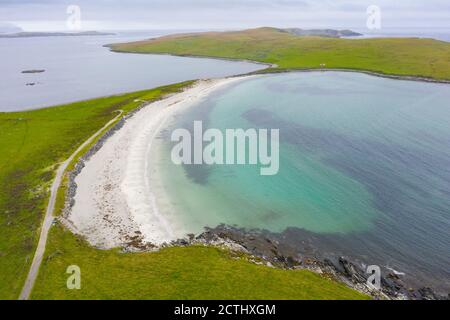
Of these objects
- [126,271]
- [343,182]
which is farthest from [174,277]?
[343,182]

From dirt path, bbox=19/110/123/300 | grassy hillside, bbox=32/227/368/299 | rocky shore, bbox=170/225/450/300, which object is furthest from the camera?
rocky shore, bbox=170/225/450/300

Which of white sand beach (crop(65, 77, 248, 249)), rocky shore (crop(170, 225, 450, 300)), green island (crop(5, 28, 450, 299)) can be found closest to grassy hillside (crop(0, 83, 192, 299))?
green island (crop(5, 28, 450, 299))

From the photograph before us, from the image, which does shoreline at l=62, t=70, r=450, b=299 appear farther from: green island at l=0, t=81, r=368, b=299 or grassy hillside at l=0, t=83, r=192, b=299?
grassy hillside at l=0, t=83, r=192, b=299

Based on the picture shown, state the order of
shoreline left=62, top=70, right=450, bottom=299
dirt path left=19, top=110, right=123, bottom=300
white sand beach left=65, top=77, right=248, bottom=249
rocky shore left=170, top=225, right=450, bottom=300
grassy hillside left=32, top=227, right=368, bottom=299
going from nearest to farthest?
grassy hillside left=32, top=227, right=368, bottom=299
dirt path left=19, top=110, right=123, bottom=300
rocky shore left=170, top=225, right=450, bottom=300
shoreline left=62, top=70, right=450, bottom=299
white sand beach left=65, top=77, right=248, bottom=249

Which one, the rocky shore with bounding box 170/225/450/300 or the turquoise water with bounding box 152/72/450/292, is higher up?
the turquoise water with bounding box 152/72/450/292

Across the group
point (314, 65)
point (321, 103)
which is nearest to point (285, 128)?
point (321, 103)
